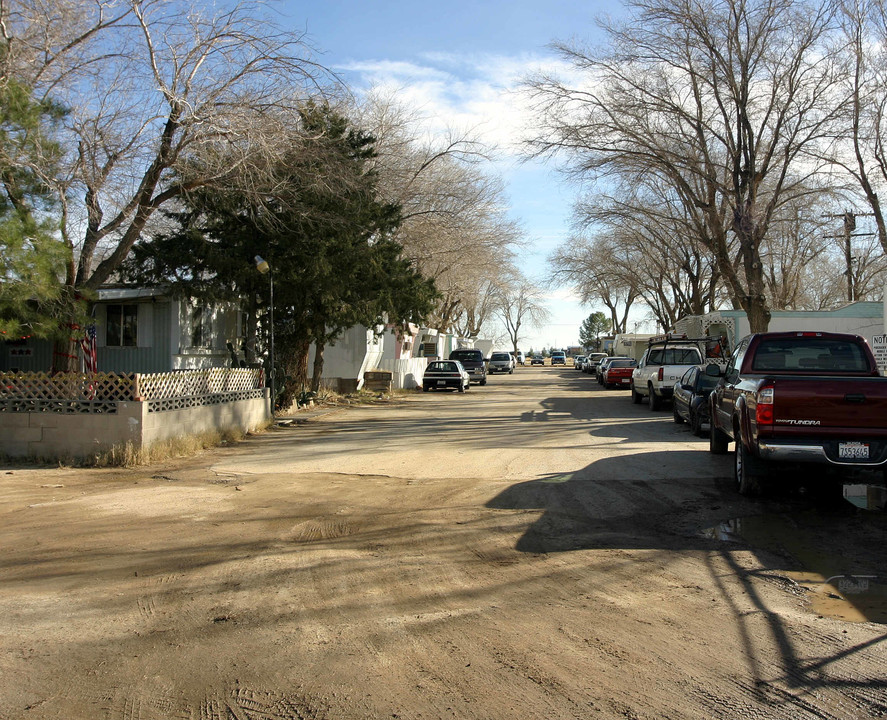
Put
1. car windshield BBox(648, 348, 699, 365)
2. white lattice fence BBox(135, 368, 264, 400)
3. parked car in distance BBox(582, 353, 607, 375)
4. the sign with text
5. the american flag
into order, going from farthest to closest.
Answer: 1. parked car in distance BBox(582, 353, 607, 375)
2. car windshield BBox(648, 348, 699, 365)
3. the american flag
4. the sign with text
5. white lattice fence BBox(135, 368, 264, 400)

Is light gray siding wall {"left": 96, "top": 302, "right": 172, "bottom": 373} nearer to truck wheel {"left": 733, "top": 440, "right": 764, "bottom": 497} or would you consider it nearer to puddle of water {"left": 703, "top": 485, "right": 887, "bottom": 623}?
truck wheel {"left": 733, "top": 440, "right": 764, "bottom": 497}

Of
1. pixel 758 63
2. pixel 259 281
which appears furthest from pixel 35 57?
pixel 758 63

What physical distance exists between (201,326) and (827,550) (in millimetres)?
18033

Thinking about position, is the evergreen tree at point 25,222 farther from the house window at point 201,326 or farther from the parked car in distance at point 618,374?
the parked car in distance at point 618,374

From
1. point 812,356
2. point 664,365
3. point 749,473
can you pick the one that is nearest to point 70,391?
point 749,473

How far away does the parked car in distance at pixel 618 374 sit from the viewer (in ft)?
113

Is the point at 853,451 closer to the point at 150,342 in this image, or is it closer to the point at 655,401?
the point at 655,401

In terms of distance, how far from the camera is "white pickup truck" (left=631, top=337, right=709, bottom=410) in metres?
20.7

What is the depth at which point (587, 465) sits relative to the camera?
11.4 metres

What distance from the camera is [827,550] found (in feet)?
21.6

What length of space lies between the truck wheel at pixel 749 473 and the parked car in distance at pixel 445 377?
24.1m

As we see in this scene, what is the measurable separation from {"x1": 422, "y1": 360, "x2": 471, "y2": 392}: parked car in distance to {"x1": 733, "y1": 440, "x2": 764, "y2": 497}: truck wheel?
2408cm

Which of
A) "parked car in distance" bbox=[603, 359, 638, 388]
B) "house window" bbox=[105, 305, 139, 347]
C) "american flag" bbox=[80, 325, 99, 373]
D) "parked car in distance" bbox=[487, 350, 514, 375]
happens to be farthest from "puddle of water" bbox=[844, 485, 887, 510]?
"parked car in distance" bbox=[487, 350, 514, 375]

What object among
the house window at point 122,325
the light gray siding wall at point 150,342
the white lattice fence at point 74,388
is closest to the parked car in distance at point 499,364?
the light gray siding wall at point 150,342
